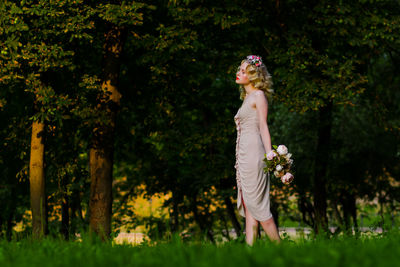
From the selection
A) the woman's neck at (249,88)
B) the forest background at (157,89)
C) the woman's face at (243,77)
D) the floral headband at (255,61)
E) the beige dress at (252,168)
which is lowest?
the beige dress at (252,168)

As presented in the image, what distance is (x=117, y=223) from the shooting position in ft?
55.5

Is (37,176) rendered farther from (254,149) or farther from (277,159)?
(277,159)

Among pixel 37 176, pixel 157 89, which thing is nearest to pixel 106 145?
pixel 37 176

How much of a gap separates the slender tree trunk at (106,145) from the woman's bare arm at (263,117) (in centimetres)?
467

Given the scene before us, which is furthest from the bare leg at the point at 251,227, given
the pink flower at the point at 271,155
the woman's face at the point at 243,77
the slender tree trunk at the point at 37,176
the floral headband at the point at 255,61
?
the slender tree trunk at the point at 37,176

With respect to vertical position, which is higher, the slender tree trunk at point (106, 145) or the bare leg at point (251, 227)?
the slender tree trunk at point (106, 145)

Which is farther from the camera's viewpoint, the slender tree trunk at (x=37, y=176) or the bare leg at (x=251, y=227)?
the slender tree trunk at (x=37, y=176)

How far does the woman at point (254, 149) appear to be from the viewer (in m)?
6.29

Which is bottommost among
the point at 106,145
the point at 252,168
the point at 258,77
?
the point at 252,168

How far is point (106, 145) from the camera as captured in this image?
34.7ft

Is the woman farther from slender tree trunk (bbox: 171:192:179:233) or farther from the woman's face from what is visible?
slender tree trunk (bbox: 171:192:179:233)

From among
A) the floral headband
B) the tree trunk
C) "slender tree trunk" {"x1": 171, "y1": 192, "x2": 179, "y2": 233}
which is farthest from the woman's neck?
"slender tree trunk" {"x1": 171, "y1": 192, "x2": 179, "y2": 233}

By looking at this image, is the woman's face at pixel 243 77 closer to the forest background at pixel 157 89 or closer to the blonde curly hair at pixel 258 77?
the blonde curly hair at pixel 258 77

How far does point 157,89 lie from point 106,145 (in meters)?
3.16
